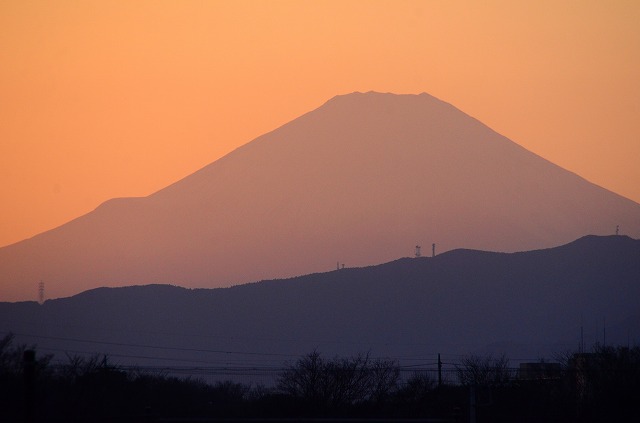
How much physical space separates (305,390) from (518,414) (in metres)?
8.73

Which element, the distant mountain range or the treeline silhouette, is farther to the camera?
the distant mountain range

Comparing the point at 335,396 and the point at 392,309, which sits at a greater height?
the point at 392,309

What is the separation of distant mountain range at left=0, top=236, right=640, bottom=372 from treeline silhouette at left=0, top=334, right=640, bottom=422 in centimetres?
10245

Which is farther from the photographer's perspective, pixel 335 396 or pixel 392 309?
pixel 392 309

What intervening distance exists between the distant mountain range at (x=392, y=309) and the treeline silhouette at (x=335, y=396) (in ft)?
336

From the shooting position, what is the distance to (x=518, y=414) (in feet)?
133

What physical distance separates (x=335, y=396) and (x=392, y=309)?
132 m

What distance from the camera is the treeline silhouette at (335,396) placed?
28.4m

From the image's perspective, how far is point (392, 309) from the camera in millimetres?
173500

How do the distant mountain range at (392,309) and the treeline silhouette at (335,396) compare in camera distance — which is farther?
the distant mountain range at (392,309)

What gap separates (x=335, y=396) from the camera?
42688 mm

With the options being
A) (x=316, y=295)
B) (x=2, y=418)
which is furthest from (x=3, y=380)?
(x=316, y=295)

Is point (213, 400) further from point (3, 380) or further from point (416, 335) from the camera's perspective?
point (416, 335)

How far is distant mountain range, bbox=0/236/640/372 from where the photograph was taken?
15600cm
